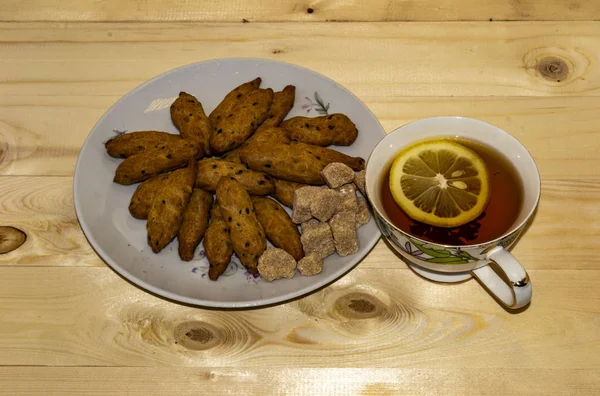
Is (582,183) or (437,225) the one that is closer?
(437,225)

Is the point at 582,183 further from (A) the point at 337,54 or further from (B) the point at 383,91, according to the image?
(A) the point at 337,54

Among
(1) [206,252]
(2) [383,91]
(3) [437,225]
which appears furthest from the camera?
(2) [383,91]

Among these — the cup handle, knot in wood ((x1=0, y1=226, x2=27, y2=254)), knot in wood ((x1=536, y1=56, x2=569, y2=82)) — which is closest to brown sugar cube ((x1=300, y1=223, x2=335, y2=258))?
the cup handle

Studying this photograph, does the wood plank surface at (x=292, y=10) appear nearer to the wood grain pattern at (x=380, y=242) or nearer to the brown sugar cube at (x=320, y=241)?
the wood grain pattern at (x=380, y=242)

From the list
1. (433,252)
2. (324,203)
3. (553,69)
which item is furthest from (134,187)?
(553,69)

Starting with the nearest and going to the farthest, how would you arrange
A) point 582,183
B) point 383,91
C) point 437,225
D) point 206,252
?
point 437,225 < point 206,252 < point 582,183 < point 383,91

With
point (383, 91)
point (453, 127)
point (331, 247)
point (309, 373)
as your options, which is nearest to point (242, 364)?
point (309, 373)

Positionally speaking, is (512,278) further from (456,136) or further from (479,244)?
(456,136)
